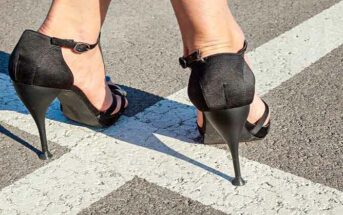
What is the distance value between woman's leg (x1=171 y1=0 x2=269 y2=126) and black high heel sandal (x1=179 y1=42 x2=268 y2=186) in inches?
1.4

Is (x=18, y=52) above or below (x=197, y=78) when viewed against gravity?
above

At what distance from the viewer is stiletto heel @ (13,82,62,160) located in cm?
259

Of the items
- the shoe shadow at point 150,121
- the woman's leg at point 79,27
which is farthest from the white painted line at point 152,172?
the woman's leg at point 79,27

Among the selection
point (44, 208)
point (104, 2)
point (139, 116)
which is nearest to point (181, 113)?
point (139, 116)

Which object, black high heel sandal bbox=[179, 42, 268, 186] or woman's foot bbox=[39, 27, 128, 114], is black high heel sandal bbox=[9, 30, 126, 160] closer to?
woman's foot bbox=[39, 27, 128, 114]

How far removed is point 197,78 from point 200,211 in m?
0.45

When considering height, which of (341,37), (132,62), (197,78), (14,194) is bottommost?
(341,37)

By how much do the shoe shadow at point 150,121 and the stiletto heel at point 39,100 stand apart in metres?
0.10

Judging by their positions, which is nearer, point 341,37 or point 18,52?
point 18,52

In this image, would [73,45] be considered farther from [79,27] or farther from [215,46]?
[215,46]

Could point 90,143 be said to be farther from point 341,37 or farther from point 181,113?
point 341,37

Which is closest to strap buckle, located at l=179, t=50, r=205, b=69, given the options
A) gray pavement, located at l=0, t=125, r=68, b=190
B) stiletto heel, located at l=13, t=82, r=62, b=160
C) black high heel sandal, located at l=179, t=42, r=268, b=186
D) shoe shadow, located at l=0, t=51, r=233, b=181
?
black high heel sandal, located at l=179, t=42, r=268, b=186

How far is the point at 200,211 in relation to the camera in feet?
7.66

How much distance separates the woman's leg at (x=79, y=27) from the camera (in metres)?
2.60
